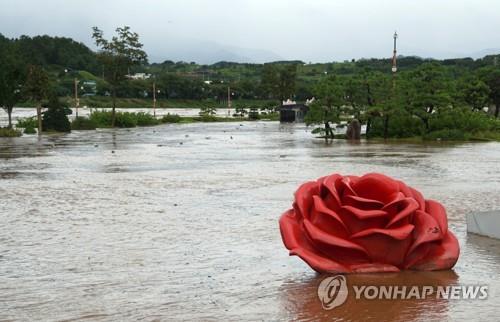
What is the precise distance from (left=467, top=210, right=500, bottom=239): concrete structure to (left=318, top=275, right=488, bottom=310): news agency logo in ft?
7.66

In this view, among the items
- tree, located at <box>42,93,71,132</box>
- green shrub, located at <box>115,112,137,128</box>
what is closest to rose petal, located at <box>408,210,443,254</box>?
tree, located at <box>42,93,71,132</box>

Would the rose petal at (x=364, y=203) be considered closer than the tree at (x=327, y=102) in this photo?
Yes

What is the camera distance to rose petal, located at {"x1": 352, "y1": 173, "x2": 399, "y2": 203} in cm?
664

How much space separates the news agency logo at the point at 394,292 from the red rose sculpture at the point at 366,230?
1.11 ft

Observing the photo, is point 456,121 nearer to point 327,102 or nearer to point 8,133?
point 327,102

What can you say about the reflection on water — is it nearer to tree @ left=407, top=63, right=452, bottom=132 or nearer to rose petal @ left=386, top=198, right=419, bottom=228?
Result: rose petal @ left=386, top=198, right=419, bottom=228

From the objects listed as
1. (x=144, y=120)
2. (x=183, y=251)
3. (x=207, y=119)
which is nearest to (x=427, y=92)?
(x=183, y=251)

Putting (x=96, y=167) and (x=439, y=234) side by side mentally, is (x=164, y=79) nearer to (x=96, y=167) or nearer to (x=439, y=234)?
(x=96, y=167)

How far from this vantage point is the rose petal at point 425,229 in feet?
21.1

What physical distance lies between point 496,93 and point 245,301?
5023 cm

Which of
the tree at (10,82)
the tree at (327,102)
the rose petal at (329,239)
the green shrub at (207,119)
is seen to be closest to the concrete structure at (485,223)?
the rose petal at (329,239)

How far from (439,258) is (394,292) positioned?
90 centimetres

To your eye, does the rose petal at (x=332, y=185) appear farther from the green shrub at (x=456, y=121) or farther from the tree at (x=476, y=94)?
the tree at (x=476, y=94)

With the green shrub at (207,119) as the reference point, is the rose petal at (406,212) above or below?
above
